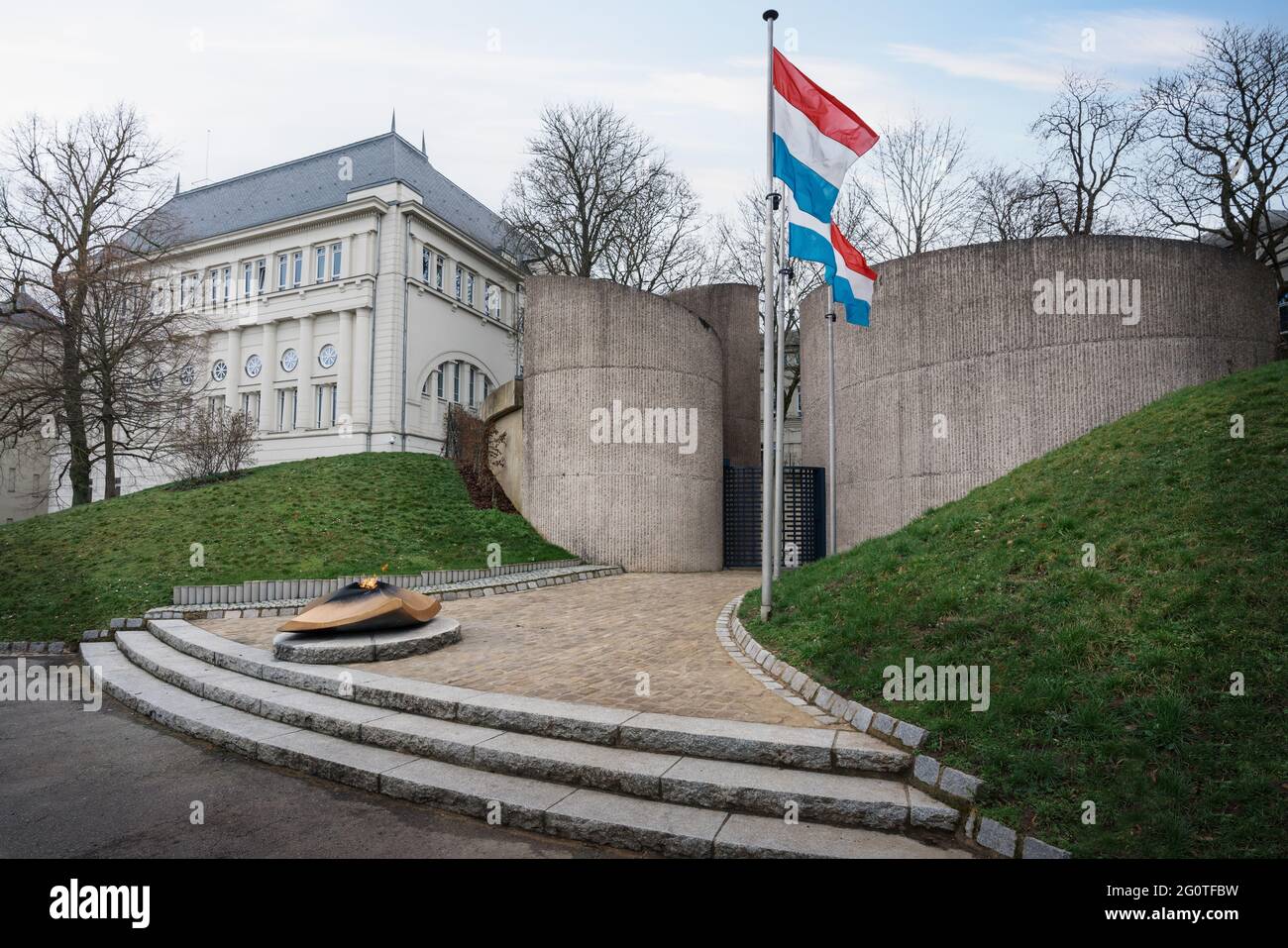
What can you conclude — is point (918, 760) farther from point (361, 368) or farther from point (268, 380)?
point (268, 380)

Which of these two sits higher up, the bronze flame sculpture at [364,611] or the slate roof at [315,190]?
the slate roof at [315,190]

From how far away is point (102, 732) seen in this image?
261 inches

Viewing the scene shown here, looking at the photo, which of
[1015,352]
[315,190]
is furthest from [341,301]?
[1015,352]

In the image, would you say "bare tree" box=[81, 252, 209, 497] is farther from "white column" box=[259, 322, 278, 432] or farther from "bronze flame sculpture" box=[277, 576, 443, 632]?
"bronze flame sculpture" box=[277, 576, 443, 632]

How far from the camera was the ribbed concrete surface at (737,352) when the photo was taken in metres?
25.6

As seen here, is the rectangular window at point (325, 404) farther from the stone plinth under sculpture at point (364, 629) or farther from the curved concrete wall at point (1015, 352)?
the stone plinth under sculpture at point (364, 629)

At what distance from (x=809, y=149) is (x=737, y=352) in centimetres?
1641

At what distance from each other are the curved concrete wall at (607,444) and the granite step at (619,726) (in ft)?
37.1

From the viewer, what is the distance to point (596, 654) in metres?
8.30

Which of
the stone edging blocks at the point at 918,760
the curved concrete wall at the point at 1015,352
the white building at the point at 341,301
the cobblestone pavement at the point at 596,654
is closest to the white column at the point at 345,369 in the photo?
the white building at the point at 341,301

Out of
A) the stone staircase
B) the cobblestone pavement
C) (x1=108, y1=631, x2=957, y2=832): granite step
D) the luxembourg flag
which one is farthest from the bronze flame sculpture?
the luxembourg flag
